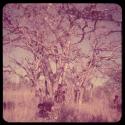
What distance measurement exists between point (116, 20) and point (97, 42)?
25 cm

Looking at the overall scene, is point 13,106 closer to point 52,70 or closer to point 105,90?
point 52,70

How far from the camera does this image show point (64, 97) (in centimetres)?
280

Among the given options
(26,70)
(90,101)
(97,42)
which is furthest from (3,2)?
(90,101)

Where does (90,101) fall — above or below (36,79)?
below

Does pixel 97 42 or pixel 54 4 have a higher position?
pixel 54 4

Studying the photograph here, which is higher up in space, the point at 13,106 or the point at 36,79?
the point at 36,79

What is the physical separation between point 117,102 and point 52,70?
2.02ft

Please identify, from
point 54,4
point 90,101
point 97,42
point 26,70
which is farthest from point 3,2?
point 90,101

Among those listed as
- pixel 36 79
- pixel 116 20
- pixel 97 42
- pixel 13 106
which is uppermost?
pixel 116 20

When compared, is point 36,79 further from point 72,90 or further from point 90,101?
point 90,101

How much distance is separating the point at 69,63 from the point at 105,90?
0.39 m

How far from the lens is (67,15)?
2887 mm

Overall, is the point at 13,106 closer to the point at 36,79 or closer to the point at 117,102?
the point at 36,79

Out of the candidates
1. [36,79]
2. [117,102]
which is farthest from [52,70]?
[117,102]
